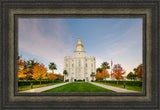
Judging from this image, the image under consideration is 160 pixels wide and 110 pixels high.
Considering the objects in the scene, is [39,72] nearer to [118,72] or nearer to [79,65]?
[118,72]

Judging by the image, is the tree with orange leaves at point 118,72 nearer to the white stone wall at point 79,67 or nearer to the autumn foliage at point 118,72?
the autumn foliage at point 118,72

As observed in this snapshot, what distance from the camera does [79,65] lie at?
44.2m

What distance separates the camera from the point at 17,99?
252 inches

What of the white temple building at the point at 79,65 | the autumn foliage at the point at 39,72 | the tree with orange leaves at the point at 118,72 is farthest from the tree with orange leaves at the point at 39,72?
the white temple building at the point at 79,65

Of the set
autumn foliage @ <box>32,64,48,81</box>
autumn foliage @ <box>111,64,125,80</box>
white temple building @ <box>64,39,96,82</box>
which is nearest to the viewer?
autumn foliage @ <box>111,64,125,80</box>

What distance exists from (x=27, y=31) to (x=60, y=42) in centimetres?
330

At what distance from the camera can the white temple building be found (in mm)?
43219

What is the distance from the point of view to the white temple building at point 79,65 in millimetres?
43219

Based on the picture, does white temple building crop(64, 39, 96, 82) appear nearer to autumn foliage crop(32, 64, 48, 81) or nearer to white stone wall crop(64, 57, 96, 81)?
white stone wall crop(64, 57, 96, 81)

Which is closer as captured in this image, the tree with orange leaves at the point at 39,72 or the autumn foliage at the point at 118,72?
the autumn foliage at the point at 118,72

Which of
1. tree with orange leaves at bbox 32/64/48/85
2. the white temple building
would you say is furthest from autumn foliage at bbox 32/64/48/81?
the white temple building

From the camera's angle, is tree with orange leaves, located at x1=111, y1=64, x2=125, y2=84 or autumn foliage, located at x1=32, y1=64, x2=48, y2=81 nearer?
tree with orange leaves, located at x1=111, y1=64, x2=125, y2=84

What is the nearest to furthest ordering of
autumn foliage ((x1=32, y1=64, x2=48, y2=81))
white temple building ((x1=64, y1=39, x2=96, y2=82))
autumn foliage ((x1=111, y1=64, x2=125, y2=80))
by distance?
autumn foliage ((x1=111, y1=64, x2=125, y2=80)), autumn foliage ((x1=32, y1=64, x2=48, y2=81)), white temple building ((x1=64, y1=39, x2=96, y2=82))
